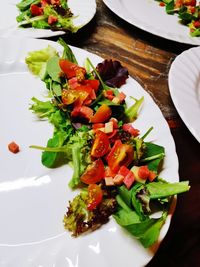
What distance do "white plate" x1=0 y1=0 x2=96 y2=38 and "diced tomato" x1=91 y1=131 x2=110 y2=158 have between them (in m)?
0.68

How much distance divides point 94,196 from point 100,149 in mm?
160

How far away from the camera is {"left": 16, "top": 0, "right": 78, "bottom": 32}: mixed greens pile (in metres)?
1.67

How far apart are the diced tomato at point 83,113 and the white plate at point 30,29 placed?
20.1 inches

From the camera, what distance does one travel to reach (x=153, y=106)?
1340 millimetres

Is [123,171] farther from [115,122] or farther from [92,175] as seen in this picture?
[115,122]

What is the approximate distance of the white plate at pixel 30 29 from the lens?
64.0 inches

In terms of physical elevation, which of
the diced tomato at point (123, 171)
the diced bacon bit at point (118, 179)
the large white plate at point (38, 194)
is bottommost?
the large white plate at point (38, 194)

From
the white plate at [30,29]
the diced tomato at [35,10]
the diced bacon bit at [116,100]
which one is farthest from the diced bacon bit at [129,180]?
the diced tomato at [35,10]

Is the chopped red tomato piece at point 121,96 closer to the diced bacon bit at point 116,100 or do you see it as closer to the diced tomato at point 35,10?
the diced bacon bit at point 116,100

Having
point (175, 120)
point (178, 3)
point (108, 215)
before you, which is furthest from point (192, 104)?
point (178, 3)

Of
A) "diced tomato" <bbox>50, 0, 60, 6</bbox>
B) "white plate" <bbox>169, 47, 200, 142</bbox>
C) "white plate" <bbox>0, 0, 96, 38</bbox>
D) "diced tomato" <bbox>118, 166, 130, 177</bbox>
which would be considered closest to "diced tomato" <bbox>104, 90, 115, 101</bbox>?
"white plate" <bbox>169, 47, 200, 142</bbox>

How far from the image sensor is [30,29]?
1667 millimetres

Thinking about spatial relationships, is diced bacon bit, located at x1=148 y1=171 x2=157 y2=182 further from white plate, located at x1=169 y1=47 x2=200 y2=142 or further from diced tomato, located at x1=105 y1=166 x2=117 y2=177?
white plate, located at x1=169 y1=47 x2=200 y2=142

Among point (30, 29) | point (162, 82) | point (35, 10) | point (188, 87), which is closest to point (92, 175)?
point (188, 87)
